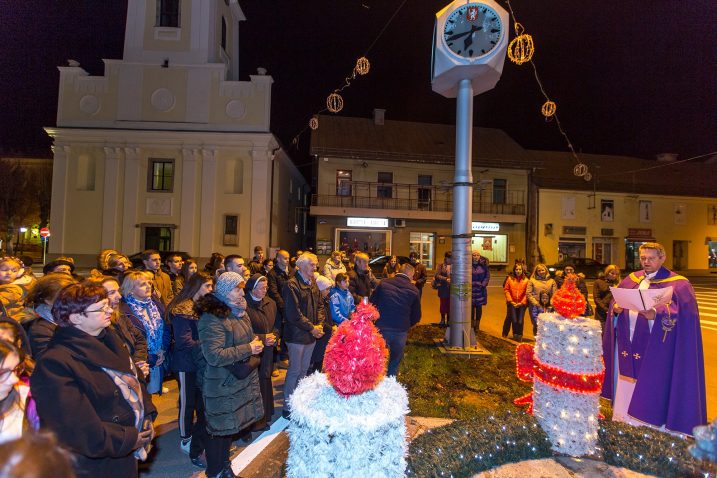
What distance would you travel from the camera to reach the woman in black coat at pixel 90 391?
2.03 meters

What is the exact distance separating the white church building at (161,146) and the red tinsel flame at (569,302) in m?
21.4

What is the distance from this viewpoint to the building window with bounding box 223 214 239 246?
78.4 feet

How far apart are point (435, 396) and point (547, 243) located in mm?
29076

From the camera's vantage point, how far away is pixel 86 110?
A: 23.5m

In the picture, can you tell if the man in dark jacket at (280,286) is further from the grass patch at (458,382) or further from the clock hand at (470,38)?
the clock hand at (470,38)

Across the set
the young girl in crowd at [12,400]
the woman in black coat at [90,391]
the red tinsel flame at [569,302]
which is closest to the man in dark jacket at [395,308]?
the red tinsel flame at [569,302]

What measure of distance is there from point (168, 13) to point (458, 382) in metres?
27.0

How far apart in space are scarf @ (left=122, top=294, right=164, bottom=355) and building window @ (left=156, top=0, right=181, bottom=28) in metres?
25.0

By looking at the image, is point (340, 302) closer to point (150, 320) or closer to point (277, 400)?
point (277, 400)

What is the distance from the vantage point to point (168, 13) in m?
23.8

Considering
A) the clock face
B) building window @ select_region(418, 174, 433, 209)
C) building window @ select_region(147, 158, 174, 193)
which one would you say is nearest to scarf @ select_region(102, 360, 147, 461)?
the clock face

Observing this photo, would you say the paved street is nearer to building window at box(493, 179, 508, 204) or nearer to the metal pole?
the metal pole

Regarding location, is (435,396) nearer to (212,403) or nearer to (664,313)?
(664,313)

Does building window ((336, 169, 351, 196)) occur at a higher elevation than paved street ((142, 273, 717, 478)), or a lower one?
higher
